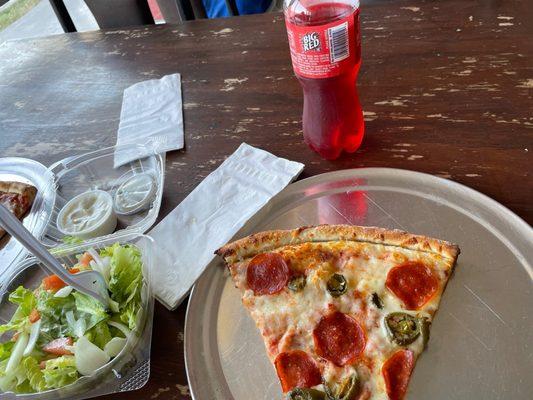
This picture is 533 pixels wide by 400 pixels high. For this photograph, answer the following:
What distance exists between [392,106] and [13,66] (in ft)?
4.81

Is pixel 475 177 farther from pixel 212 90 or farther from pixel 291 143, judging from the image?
pixel 212 90

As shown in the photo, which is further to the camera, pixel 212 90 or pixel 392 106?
pixel 212 90

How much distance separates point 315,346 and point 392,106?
0.67m

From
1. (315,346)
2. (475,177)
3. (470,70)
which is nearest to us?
(315,346)

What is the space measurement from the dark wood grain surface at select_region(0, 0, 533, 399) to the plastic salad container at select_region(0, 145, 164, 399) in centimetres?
4

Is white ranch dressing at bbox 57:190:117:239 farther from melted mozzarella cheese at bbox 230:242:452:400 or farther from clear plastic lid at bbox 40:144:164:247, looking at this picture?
melted mozzarella cheese at bbox 230:242:452:400

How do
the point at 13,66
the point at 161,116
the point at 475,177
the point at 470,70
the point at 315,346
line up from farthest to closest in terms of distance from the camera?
the point at 13,66
the point at 161,116
the point at 470,70
the point at 475,177
the point at 315,346

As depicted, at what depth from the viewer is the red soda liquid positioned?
2.94 ft

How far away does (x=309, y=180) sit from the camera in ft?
3.30

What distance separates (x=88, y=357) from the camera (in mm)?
→ 740

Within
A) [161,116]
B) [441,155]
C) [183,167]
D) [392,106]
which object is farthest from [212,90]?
[441,155]

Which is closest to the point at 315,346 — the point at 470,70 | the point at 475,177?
the point at 475,177

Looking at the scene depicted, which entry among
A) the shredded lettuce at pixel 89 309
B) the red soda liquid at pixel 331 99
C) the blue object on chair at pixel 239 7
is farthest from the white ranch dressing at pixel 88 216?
the blue object on chair at pixel 239 7

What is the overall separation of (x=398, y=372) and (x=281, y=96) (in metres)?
0.82
